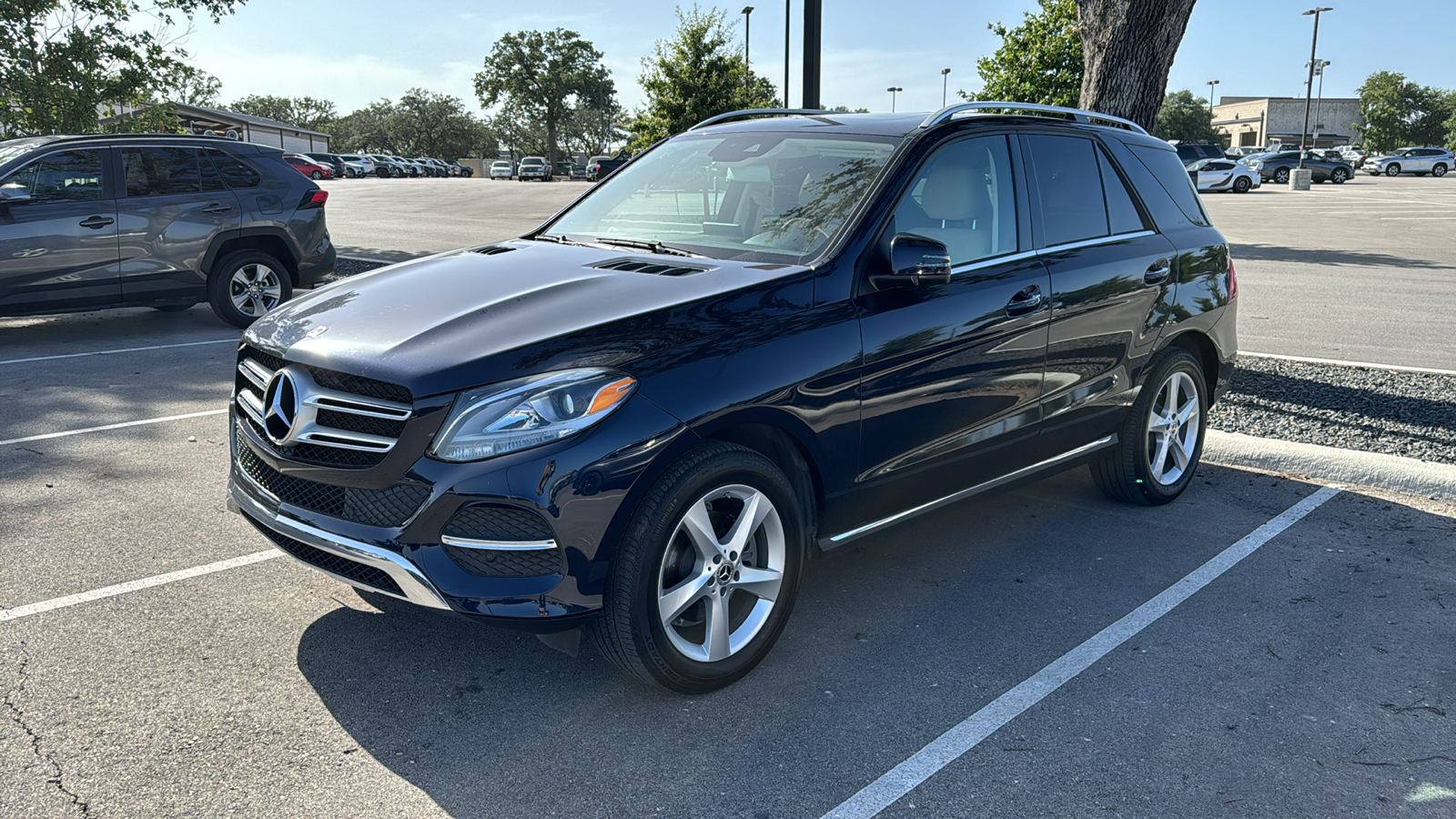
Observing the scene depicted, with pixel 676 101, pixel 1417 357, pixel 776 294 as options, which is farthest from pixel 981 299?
pixel 676 101

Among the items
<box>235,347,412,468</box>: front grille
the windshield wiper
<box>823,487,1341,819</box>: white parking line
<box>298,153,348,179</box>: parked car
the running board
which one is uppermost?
<box>298,153,348,179</box>: parked car

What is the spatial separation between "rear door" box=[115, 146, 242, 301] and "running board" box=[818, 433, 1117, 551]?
320 inches

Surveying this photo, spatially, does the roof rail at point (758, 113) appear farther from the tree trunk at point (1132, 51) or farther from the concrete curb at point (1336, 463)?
the tree trunk at point (1132, 51)

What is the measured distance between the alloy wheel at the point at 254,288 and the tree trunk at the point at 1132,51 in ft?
24.6

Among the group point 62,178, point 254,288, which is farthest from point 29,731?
point 254,288

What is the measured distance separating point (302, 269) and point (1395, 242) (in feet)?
63.8

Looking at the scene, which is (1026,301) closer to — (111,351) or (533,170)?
(111,351)

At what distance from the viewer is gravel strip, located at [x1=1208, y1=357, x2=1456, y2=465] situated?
6.50 metres

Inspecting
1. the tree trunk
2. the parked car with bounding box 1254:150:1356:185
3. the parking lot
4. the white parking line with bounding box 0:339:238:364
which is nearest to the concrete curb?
the parking lot

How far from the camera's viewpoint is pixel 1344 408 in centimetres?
718

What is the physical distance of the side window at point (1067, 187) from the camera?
15.5ft

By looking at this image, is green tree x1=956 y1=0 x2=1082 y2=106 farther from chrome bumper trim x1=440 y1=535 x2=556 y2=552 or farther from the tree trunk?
chrome bumper trim x1=440 y1=535 x2=556 y2=552

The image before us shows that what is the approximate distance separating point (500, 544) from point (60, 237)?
26.7 ft

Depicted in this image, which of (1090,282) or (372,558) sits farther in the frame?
(1090,282)
